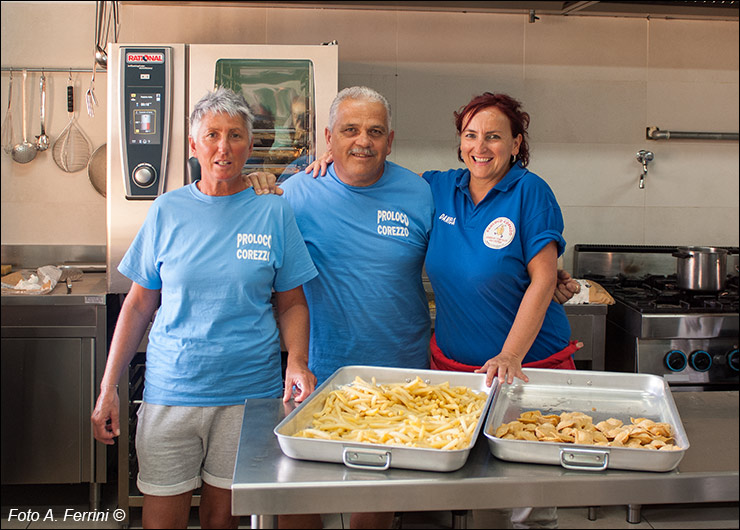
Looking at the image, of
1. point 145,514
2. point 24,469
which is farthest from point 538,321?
point 24,469

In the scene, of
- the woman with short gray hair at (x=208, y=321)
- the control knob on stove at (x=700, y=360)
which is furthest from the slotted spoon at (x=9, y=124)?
the control knob on stove at (x=700, y=360)

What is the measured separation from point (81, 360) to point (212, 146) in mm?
1423

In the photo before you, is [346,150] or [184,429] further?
[346,150]

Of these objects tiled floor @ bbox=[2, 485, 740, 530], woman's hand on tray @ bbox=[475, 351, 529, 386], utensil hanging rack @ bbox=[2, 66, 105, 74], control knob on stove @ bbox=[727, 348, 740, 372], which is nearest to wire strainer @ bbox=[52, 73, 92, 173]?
utensil hanging rack @ bbox=[2, 66, 105, 74]

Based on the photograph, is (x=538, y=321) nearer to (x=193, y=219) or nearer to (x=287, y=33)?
(x=193, y=219)

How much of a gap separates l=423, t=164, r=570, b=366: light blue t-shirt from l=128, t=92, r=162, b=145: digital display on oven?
4.42ft

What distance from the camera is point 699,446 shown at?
125 centimetres

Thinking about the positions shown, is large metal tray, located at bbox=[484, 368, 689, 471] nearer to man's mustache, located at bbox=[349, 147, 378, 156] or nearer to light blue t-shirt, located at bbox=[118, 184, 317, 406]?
light blue t-shirt, located at bbox=[118, 184, 317, 406]

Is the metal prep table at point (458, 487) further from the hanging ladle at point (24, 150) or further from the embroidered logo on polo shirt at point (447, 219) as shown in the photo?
the hanging ladle at point (24, 150)

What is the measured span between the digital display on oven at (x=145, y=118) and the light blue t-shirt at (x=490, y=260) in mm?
1347

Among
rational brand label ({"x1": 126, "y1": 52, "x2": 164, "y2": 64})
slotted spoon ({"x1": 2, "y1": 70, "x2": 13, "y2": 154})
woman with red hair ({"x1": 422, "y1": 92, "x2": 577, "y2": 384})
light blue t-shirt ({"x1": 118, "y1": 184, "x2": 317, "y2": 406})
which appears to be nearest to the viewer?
light blue t-shirt ({"x1": 118, "y1": 184, "x2": 317, "y2": 406})

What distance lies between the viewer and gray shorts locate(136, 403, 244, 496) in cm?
172

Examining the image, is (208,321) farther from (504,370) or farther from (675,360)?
(675,360)

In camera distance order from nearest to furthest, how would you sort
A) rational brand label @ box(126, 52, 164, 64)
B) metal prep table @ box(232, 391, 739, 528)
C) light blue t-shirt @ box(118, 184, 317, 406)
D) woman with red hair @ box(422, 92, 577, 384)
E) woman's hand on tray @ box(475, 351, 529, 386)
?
metal prep table @ box(232, 391, 739, 528) → woman's hand on tray @ box(475, 351, 529, 386) → light blue t-shirt @ box(118, 184, 317, 406) → woman with red hair @ box(422, 92, 577, 384) → rational brand label @ box(126, 52, 164, 64)
